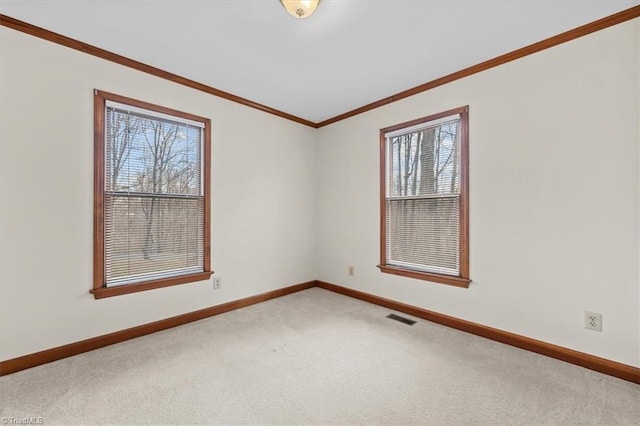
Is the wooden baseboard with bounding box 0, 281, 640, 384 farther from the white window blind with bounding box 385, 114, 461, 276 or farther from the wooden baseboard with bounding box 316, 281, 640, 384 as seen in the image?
the white window blind with bounding box 385, 114, 461, 276

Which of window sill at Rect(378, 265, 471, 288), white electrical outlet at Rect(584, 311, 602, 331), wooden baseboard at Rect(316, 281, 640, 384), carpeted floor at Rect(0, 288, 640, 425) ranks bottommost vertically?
carpeted floor at Rect(0, 288, 640, 425)

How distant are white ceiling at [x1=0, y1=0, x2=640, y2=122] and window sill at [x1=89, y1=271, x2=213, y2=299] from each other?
6.62 ft

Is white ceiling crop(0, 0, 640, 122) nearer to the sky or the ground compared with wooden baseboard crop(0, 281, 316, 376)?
nearer to the sky

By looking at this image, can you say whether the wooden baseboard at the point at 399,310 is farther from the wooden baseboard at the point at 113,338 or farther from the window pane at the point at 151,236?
the window pane at the point at 151,236

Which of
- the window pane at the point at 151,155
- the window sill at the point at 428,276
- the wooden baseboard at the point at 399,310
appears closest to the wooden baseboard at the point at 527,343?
the wooden baseboard at the point at 399,310

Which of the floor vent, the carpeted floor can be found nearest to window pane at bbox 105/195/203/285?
the carpeted floor

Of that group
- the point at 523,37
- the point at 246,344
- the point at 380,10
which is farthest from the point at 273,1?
the point at 246,344

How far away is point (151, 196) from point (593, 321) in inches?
148

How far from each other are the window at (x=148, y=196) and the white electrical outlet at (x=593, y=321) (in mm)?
3289

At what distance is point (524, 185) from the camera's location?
2295 mm

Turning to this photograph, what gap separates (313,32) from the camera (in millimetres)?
2098

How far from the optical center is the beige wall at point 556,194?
6.21ft

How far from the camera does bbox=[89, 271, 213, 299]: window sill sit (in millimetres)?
2277

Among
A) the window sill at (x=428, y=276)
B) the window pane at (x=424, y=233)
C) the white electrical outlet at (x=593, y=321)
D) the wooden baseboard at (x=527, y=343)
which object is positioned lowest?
the wooden baseboard at (x=527, y=343)
